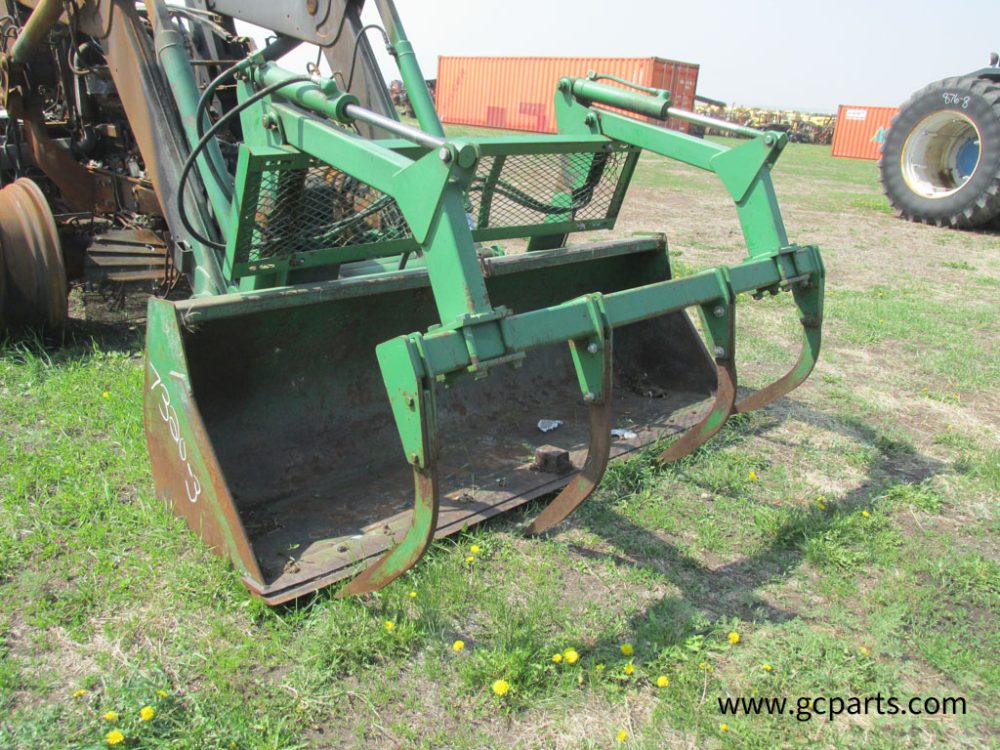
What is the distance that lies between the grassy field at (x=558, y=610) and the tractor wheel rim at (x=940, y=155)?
7.02 meters

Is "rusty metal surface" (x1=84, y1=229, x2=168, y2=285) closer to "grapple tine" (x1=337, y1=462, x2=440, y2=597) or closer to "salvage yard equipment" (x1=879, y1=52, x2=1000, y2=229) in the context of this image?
"grapple tine" (x1=337, y1=462, x2=440, y2=597)

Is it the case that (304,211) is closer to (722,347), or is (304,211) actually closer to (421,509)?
(421,509)

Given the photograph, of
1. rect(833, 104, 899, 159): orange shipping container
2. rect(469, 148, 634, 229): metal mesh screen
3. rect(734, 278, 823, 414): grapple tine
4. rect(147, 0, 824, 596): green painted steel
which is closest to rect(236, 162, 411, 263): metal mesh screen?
rect(147, 0, 824, 596): green painted steel

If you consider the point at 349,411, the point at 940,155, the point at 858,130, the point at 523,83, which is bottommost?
the point at 349,411

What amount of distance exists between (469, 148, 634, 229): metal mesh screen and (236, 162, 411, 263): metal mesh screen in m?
0.45

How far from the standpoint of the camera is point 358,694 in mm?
A: 2199

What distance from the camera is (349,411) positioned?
3.37 meters

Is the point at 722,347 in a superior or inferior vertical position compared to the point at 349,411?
superior

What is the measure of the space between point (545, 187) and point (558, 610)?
1.89 m

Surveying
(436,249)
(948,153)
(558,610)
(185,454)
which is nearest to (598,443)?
(558,610)

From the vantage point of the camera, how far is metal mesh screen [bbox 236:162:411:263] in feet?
9.24

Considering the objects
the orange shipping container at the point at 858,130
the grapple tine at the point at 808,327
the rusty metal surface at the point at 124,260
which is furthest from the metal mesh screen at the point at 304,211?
the orange shipping container at the point at 858,130

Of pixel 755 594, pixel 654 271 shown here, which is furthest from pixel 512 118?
pixel 755 594

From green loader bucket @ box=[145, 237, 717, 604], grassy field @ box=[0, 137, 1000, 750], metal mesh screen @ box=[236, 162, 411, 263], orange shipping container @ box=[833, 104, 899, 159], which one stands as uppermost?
orange shipping container @ box=[833, 104, 899, 159]
